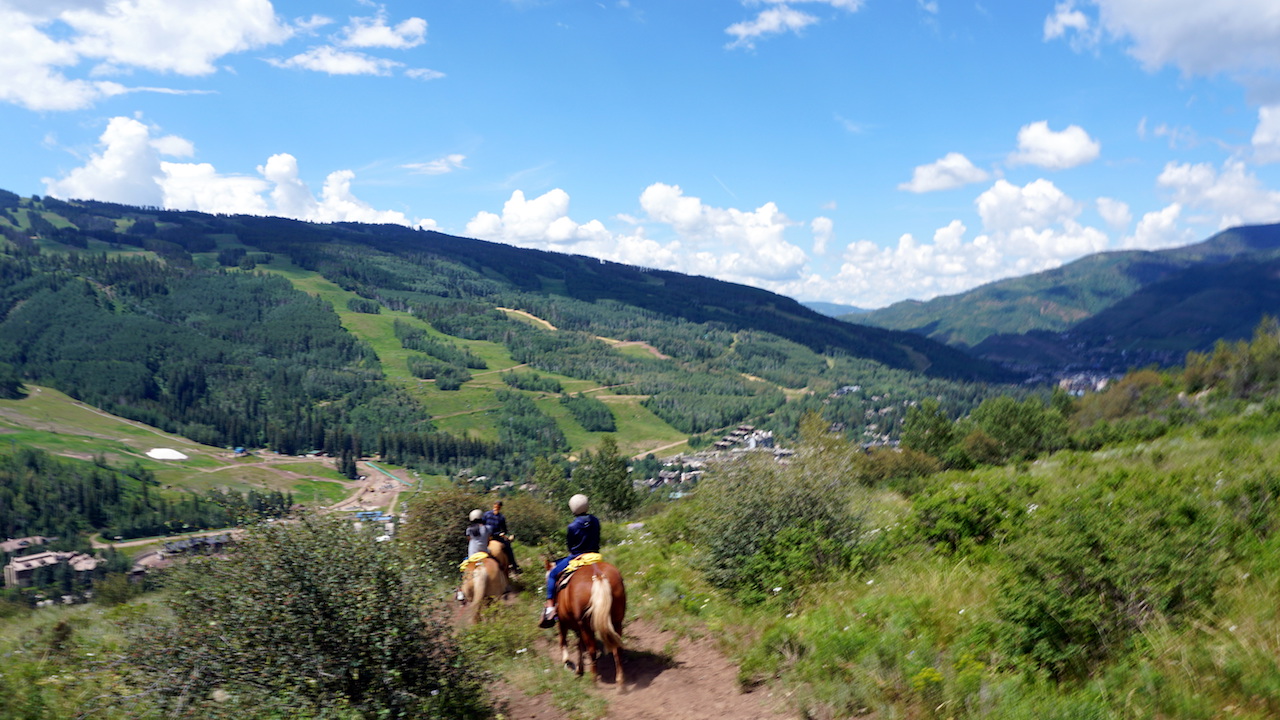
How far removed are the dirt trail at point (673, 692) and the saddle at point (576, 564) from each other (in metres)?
1.49

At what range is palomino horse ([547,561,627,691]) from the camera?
9453 mm

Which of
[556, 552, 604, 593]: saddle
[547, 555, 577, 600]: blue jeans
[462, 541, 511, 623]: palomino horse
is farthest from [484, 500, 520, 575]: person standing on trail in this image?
[556, 552, 604, 593]: saddle

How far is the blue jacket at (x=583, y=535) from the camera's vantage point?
1101 centimetres

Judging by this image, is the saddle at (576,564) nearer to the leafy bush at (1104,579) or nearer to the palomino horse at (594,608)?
the palomino horse at (594,608)

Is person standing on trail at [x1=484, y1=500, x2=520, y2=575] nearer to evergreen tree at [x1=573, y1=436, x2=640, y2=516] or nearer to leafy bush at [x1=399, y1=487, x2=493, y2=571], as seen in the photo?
leafy bush at [x1=399, y1=487, x2=493, y2=571]

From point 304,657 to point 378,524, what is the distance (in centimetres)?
187

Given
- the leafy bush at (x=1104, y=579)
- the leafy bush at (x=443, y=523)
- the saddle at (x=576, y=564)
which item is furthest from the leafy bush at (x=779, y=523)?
the leafy bush at (x=443, y=523)

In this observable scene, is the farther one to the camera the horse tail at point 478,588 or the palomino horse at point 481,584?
the palomino horse at point 481,584

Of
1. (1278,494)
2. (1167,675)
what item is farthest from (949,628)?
(1278,494)

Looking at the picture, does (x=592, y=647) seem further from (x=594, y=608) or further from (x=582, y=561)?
(x=582, y=561)

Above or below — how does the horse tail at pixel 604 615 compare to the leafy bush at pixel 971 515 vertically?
below

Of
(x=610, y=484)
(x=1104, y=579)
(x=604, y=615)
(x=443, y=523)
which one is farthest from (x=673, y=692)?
(x=610, y=484)

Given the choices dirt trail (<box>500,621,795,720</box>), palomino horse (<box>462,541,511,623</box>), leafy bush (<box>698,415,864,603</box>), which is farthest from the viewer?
palomino horse (<box>462,541,511,623</box>)

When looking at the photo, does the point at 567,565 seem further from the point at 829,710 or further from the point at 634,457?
the point at 634,457
